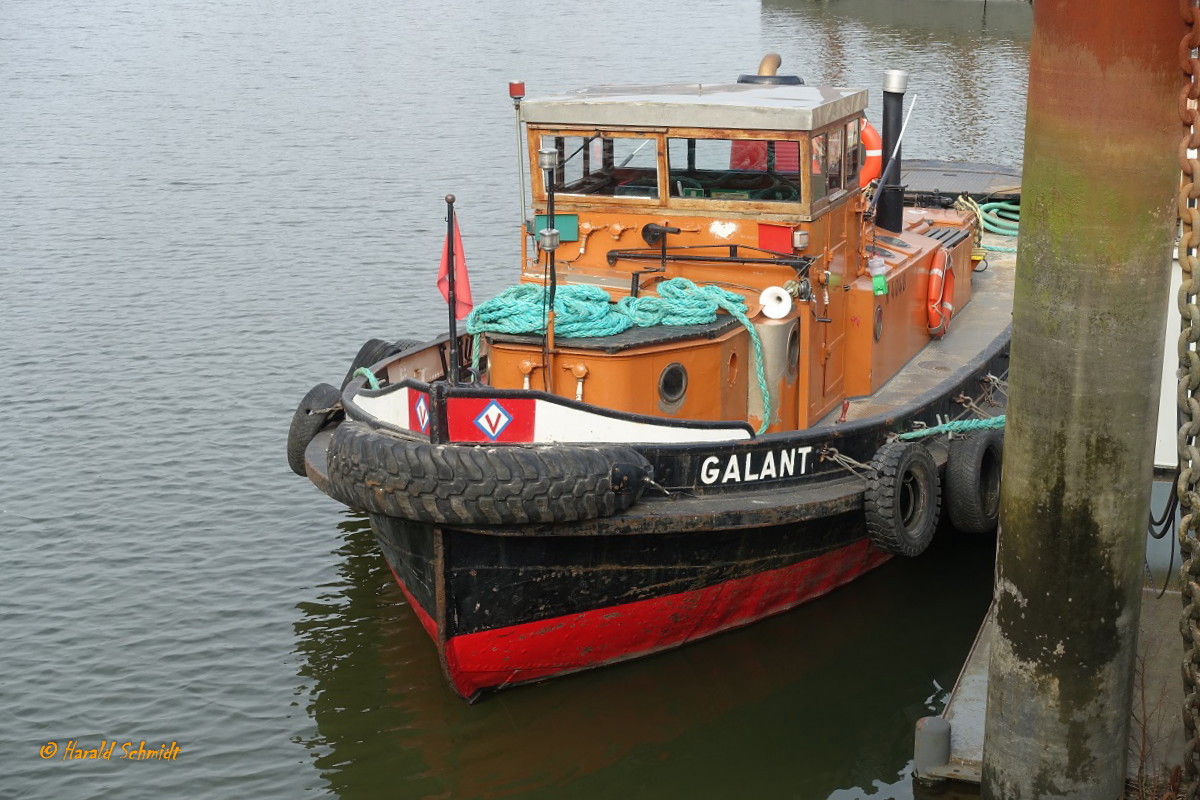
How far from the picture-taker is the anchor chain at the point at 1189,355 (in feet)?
18.1

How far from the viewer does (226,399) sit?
1400 centimetres

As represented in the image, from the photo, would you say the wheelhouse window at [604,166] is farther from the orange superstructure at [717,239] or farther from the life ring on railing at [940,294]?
the life ring on railing at [940,294]

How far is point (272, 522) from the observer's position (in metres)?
11.4

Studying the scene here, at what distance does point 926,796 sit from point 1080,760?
5.18ft

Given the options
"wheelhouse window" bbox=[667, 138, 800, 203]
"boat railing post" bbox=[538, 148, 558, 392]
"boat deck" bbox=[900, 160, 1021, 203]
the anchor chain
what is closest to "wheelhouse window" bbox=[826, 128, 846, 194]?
"wheelhouse window" bbox=[667, 138, 800, 203]

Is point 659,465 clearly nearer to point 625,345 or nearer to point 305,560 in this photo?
point 625,345

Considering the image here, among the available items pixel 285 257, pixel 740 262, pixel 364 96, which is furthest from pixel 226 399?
pixel 364 96

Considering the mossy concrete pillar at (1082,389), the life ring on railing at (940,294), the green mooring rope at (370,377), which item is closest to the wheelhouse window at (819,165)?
the life ring on railing at (940,294)

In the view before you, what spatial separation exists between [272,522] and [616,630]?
3.91 metres

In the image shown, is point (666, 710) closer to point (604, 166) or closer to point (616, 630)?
point (616, 630)

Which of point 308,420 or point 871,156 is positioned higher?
point 871,156

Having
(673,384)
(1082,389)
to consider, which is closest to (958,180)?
(673,384)

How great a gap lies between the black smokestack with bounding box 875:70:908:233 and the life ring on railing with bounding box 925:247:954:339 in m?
0.46

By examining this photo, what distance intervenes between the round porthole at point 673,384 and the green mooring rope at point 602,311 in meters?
0.30
